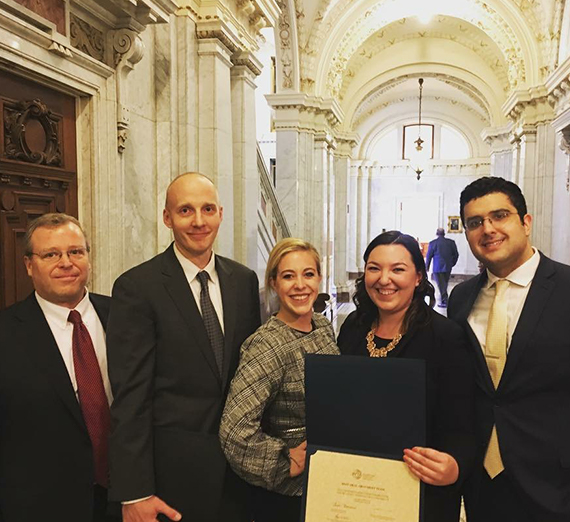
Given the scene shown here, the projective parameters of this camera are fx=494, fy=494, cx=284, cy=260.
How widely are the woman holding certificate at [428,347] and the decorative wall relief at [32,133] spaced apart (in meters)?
2.22

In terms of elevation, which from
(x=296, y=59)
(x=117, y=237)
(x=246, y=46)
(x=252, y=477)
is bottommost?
(x=252, y=477)

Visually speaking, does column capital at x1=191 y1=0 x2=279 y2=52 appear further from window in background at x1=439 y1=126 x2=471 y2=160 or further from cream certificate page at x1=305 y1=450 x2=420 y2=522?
window in background at x1=439 y1=126 x2=471 y2=160

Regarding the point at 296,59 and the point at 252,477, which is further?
the point at 296,59

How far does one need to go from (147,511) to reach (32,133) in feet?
7.66

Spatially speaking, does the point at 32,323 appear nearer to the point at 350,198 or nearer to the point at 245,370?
the point at 245,370

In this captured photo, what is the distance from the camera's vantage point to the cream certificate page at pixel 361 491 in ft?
5.28

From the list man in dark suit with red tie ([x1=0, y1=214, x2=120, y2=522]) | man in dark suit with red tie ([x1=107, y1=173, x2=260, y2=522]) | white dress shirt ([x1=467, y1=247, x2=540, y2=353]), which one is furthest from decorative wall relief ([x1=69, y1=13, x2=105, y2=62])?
white dress shirt ([x1=467, y1=247, x2=540, y2=353])

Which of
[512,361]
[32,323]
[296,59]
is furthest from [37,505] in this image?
[296,59]

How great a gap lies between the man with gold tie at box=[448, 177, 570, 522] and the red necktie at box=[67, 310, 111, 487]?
157 centimetres

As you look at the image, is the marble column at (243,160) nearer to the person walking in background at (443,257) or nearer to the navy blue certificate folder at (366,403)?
the navy blue certificate folder at (366,403)

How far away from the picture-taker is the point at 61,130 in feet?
10.9

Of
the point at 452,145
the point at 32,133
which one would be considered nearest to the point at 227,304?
the point at 32,133

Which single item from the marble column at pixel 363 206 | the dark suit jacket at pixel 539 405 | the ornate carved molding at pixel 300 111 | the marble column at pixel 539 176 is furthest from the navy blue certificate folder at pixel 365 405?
the marble column at pixel 363 206

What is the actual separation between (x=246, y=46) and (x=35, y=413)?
4.66 metres
